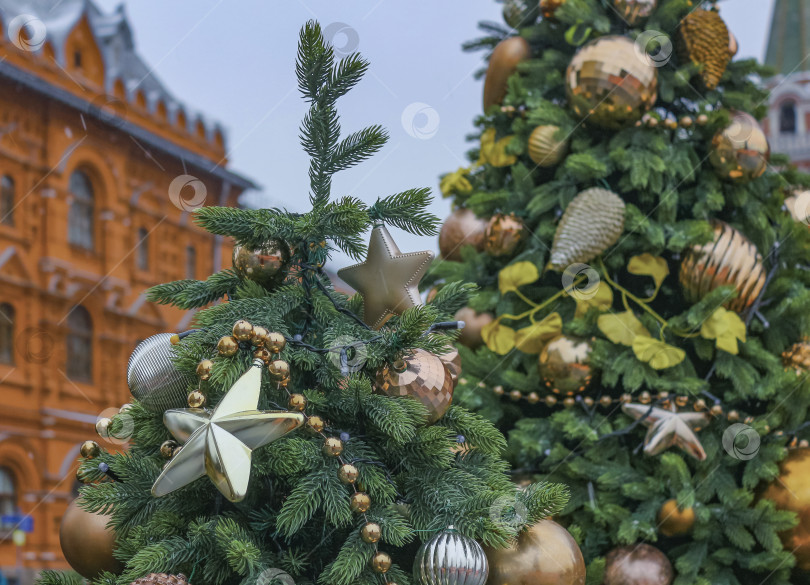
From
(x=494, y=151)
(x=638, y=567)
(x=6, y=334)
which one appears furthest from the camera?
(x=6, y=334)

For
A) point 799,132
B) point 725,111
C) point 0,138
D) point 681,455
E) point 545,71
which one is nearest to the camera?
point 681,455

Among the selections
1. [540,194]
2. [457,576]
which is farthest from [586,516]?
[457,576]

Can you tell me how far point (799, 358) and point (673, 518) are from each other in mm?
369

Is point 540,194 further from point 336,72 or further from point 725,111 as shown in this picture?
point 336,72

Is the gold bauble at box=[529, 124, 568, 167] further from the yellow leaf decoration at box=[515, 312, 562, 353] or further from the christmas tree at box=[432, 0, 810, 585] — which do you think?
the yellow leaf decoration at box=[515, 312, 562, 353]

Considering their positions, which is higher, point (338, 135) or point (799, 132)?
point (338, 135)

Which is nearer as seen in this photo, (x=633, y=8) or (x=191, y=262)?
(x=633, y=8)

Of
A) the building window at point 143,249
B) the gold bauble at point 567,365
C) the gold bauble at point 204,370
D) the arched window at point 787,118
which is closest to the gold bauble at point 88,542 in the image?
the gold bauble at point 204,370

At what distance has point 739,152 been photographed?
1499 millimetres

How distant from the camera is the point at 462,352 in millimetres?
1572

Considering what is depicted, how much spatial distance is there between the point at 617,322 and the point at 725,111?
452 mm

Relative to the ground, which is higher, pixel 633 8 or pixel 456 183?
pixel 633 8

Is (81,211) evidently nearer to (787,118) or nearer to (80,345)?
(80,345)

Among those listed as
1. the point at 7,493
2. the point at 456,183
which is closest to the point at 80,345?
the point at 7,493
